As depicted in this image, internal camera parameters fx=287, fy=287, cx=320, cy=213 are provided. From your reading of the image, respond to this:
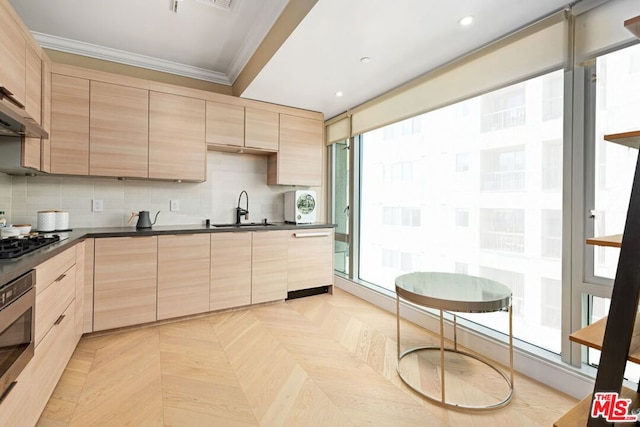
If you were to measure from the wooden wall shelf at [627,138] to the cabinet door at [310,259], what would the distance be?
2730 millimetres

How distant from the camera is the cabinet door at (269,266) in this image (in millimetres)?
3045

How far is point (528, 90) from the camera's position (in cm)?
200

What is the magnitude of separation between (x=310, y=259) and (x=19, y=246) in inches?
95.6

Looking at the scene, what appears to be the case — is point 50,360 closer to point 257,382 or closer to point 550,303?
point 257,382

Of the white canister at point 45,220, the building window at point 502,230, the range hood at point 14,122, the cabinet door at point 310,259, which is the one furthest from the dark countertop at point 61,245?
the building window at point 502,230

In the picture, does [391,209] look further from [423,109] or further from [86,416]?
[86,416]

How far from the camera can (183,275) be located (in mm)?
2670

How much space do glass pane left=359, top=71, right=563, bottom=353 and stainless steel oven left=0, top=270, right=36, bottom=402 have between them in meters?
2.76

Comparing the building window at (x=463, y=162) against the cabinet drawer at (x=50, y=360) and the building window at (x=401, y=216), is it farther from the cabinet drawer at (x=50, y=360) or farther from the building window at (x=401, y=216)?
the cabinet drawer at (x=50, y=360)

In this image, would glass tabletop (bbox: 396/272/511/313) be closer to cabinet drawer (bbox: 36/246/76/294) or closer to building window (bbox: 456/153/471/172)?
building window (bbox: 456/153/471/172)

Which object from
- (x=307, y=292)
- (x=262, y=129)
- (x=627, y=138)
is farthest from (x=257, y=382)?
(x=262, y=129)

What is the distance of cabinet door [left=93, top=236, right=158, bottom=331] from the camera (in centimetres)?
234

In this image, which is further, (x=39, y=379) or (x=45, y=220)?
(x=45, y=220)

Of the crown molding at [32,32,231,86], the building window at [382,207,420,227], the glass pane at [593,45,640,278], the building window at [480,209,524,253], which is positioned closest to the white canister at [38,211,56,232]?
the crown molding at [32,32,231,86]
